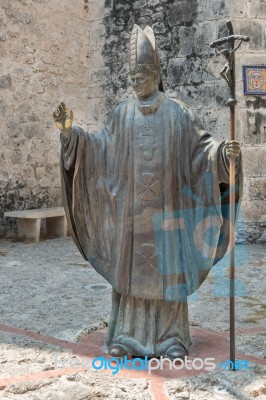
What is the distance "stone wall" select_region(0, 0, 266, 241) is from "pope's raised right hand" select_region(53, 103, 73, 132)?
5521mm

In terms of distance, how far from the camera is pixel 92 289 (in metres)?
5.50

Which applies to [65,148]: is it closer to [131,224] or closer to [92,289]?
[131,224]

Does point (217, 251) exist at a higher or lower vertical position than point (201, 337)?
higher

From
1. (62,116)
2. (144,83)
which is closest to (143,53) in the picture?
(144,83)

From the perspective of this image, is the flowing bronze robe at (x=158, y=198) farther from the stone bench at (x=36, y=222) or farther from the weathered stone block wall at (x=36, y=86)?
the weathered stone block wall at (x=36, y=86)

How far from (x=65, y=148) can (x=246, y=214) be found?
551 centimetres

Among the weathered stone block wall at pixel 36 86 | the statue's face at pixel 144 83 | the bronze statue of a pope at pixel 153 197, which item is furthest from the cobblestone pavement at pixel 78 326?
the weathered stone block wall at pixel 36 86

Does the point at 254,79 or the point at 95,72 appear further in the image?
the point at 95,72

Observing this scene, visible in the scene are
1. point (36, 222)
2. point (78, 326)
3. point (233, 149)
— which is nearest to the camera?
point (233, 149)

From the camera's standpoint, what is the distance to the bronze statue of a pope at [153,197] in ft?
10.5

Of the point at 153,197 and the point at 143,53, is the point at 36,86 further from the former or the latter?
the point at 153,197

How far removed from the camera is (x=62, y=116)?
315cm

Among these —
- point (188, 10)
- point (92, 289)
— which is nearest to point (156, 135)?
point (92, 289)

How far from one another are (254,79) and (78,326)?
18.0 feet
